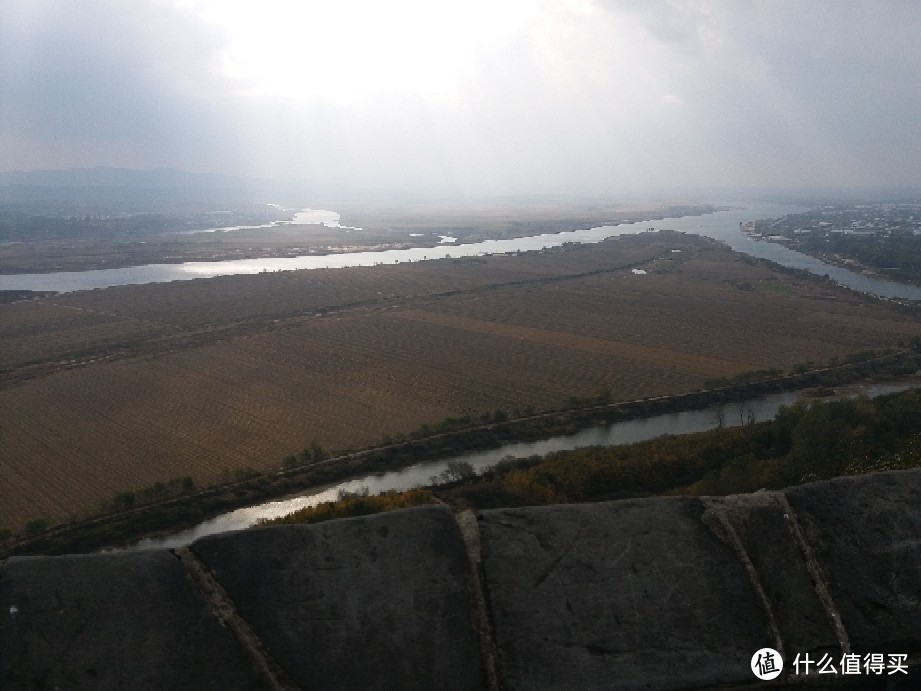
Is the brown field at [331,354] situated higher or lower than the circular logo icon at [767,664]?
lower

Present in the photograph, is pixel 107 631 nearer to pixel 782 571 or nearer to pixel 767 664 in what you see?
pixel 767 664

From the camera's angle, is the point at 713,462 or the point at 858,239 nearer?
the point at 713,462

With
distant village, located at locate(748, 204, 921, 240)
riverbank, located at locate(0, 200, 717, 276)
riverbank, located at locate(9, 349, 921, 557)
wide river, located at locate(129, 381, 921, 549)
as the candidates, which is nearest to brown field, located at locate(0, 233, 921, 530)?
riverbank, located at locate(9, 349, 921, 557)

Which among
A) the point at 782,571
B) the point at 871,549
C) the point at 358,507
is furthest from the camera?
the point at 358,507

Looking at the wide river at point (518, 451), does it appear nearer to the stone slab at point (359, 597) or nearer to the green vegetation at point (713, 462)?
the green vegetation at point (713, 462)

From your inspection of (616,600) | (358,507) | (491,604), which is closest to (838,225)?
(358,507)

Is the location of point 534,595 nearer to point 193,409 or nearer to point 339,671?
point 339,671

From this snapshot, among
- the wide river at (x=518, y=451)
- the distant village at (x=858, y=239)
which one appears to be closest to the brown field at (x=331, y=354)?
the wide river at (x=518, y=451)
